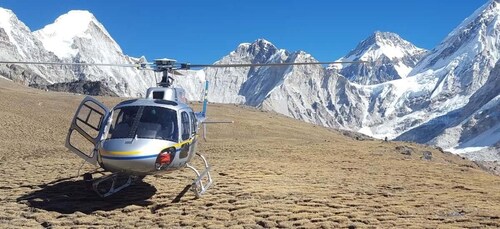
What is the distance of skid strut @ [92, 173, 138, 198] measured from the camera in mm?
13781

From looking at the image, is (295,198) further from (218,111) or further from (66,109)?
(218,111)

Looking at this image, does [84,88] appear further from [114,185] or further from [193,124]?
[193,124]

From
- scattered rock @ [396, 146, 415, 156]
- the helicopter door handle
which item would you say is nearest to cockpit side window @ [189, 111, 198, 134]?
the helicopter door handle

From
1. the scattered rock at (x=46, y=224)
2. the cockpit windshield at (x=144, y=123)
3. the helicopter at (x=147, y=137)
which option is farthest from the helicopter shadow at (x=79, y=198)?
the cockpit windshield at (x=144, y=123)

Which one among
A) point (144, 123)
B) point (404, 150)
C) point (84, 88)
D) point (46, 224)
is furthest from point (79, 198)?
point (84, 88)

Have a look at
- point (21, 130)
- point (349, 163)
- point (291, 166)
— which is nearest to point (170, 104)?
point (291, 166)

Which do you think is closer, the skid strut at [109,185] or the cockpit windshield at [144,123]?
the cockpit windshield at [144,123]

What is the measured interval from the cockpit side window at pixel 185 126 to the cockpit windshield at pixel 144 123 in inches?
13.9

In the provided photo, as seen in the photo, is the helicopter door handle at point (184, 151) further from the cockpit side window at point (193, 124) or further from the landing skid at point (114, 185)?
the cockpit side window at point (193, 124)

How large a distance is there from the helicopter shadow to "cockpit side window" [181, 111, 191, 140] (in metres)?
1.98

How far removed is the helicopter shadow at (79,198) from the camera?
42.3 ft

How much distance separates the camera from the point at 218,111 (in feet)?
299

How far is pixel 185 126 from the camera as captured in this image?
13961 mm

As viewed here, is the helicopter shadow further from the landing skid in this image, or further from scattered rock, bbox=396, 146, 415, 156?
scattered rock, bbox=396, 146, 415, 156
